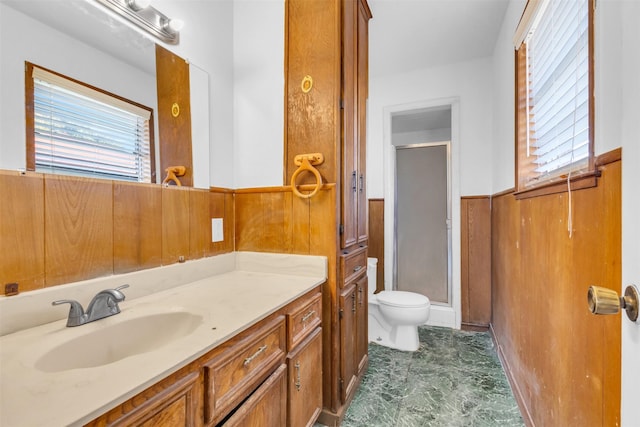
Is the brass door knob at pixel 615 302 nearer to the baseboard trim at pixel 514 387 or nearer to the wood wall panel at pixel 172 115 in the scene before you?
the baseboard trim at pixel 514 387

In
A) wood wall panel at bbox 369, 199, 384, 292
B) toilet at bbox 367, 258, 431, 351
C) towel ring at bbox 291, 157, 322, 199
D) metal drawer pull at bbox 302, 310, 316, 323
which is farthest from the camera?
wood wall panel at bbox 369, 199, 384, 292

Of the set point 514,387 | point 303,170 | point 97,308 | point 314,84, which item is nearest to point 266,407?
point 97,308

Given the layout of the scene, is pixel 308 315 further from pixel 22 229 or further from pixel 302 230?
pixel 22 229

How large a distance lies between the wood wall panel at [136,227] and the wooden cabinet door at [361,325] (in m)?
1.10

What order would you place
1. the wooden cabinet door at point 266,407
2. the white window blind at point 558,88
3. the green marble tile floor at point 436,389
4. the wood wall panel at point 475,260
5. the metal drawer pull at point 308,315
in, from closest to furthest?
the wooden cabinet door at point 266,407
the white window blind at point 558,88
the metal drawer pull at point 308,315
the green marble tile floor at point 436,389
the wood wall panel at point 475,260

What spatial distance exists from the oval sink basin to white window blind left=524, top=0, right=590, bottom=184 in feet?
4.72

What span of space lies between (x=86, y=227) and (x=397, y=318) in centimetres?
202

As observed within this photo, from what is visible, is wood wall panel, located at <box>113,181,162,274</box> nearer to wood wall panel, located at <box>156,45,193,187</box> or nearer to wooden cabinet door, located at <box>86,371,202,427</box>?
wood wall panel, located at <box>156,45,193,187</box>

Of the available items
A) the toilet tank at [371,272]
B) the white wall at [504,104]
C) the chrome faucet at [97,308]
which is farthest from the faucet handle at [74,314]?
the white wall at [504,104]

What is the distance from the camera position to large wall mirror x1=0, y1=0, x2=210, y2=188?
818mm

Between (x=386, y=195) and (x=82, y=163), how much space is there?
2.45 m

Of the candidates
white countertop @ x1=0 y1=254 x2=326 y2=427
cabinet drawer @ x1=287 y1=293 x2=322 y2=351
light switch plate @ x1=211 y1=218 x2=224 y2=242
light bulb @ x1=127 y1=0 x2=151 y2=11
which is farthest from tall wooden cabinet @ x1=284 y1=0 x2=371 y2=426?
light bulb @ x1=127 y1=0 x2=151 y2=11

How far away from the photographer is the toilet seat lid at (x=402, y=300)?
2217mm

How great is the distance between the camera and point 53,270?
2.99 ft
